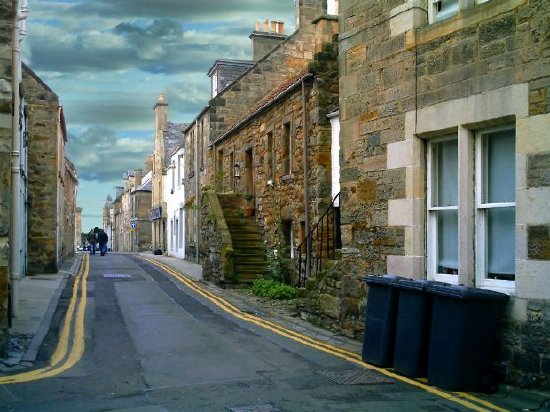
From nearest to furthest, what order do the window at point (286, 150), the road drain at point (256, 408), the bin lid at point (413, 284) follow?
the road drain at point (256, 408)
the bin lid at point (413, 284)
the window at point (286, 150)

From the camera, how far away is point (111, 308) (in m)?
15.3

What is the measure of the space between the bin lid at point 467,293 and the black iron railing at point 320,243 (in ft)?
26.9

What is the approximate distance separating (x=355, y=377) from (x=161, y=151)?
43.1 meters

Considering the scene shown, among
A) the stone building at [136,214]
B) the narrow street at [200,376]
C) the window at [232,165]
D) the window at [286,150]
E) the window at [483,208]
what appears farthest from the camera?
the stone building at [136,214]

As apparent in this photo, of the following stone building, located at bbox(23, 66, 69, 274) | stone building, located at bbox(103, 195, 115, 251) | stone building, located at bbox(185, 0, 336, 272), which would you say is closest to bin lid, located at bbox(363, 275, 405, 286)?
stone building, located at bbox(185, 0, 336, 272)

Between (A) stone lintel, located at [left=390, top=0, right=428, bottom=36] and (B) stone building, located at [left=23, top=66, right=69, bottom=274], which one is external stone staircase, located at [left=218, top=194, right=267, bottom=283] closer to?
(B) stone building, located at [left=23, top=66, right=69, bottom=274]

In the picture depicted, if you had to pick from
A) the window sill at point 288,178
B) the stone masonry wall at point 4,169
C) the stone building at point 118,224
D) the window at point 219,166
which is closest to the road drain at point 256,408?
the stone masonry wall at point 4,169

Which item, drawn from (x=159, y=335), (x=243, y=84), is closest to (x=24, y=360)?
(x=159, y=335)

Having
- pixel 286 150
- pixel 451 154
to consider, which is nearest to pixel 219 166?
pixel 286 150

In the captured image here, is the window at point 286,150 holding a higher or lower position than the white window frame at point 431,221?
higher

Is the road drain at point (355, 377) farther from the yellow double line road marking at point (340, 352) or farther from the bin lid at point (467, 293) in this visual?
Answer: the bin lid at point (467, 293)

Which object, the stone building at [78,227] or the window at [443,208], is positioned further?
the stone building at [78,227]

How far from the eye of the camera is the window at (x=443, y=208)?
9.46 metres

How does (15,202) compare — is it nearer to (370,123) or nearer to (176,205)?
(370,123)
